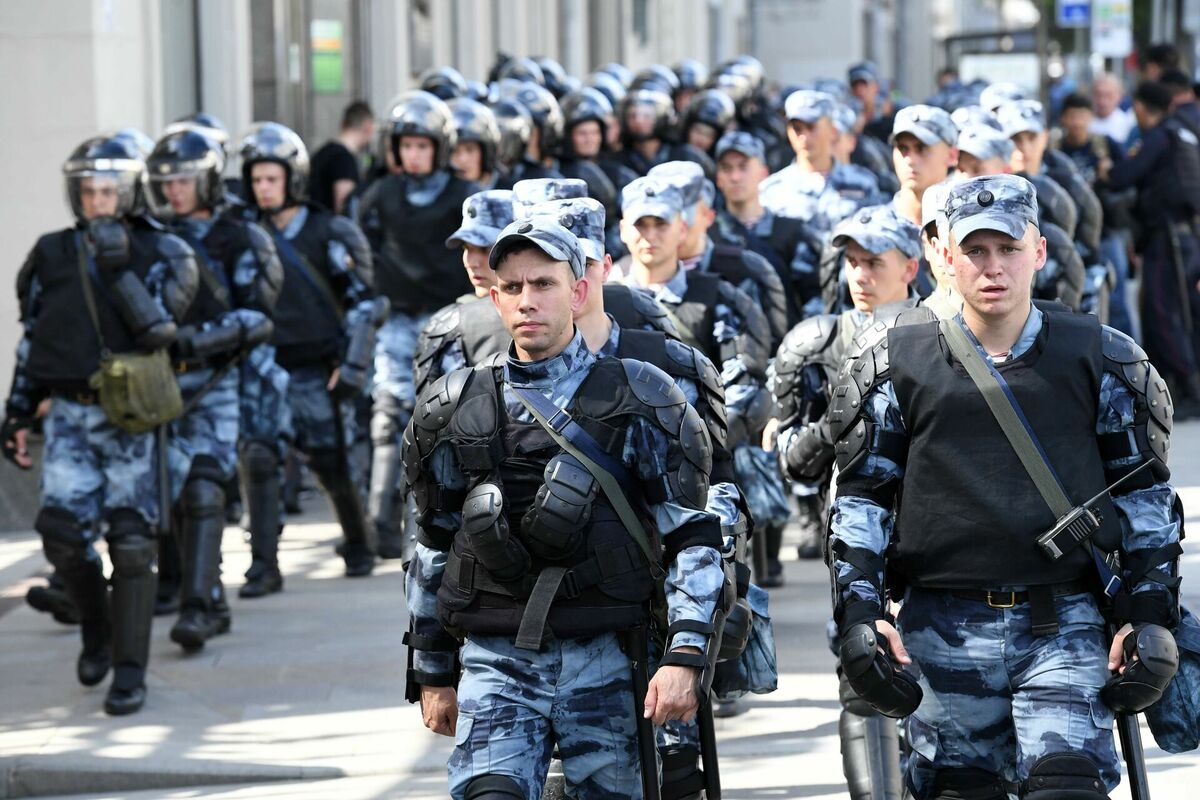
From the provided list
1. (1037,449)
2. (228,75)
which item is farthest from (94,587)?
(228,75)

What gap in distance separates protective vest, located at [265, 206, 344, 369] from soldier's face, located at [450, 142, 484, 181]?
0.80m

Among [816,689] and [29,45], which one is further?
[29,45]

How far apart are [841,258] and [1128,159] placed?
726cm

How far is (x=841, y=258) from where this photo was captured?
7363 mm

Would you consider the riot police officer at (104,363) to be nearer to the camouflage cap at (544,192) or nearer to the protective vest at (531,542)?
the camouflage cap at (544,192)

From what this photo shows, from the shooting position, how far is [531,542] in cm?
456

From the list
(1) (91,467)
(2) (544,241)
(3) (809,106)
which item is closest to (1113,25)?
(3) (809,106)

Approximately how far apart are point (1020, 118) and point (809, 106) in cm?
109

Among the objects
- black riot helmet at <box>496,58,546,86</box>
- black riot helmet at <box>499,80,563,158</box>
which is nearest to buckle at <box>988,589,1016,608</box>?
black riot helmet at <box>499,80,563,158</box>

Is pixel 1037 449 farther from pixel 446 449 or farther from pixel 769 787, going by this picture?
pixel 769 787

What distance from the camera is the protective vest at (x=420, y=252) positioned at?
396 inches

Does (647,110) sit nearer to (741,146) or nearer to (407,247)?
(407,247)

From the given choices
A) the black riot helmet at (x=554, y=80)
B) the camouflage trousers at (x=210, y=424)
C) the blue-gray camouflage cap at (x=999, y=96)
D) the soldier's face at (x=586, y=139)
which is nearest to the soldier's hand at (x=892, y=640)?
the camouflage trousers at (x=210, y=424)

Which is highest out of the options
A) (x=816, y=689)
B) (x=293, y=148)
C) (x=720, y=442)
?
(x=293, y=148)
